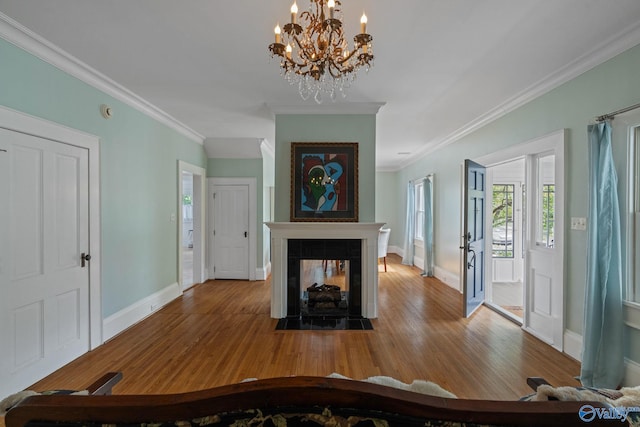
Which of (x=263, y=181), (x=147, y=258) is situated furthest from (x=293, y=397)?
(x=263, y=181)

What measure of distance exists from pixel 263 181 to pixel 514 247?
190 inches

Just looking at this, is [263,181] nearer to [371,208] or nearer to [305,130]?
[305,130]

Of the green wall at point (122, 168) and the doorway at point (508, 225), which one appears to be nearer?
the green wall at point (122, 168)

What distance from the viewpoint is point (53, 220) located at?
242cm

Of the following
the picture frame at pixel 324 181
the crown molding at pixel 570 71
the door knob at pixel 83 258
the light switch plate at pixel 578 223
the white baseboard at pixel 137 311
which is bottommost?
the white baseboard at pixel 137 311

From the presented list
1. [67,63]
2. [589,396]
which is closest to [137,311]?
[67,63]

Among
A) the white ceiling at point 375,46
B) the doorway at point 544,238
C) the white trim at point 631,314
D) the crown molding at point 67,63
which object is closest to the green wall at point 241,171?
the crown molding at point 67,63

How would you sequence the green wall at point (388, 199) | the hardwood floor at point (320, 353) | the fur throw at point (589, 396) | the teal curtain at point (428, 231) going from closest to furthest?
the fur throw at point (589, 396)
the hardwood floor at point (320, 353)
the teal curtain at point (428, 231)
the green wall at point (388, 199)

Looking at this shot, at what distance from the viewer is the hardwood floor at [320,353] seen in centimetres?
230

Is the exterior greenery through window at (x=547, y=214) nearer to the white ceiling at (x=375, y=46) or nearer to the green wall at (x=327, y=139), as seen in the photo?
the white ceiling at (x=375, y=46)

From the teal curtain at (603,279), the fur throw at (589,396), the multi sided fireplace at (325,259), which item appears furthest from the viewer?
the multi sided fireplace at (325,259)

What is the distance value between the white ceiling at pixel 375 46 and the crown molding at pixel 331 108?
0.02 metres

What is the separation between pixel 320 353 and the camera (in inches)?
108

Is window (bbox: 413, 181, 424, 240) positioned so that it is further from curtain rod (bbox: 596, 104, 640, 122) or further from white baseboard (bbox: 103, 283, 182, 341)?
white baseboard (bbox: 103, 283, 182, 341)
